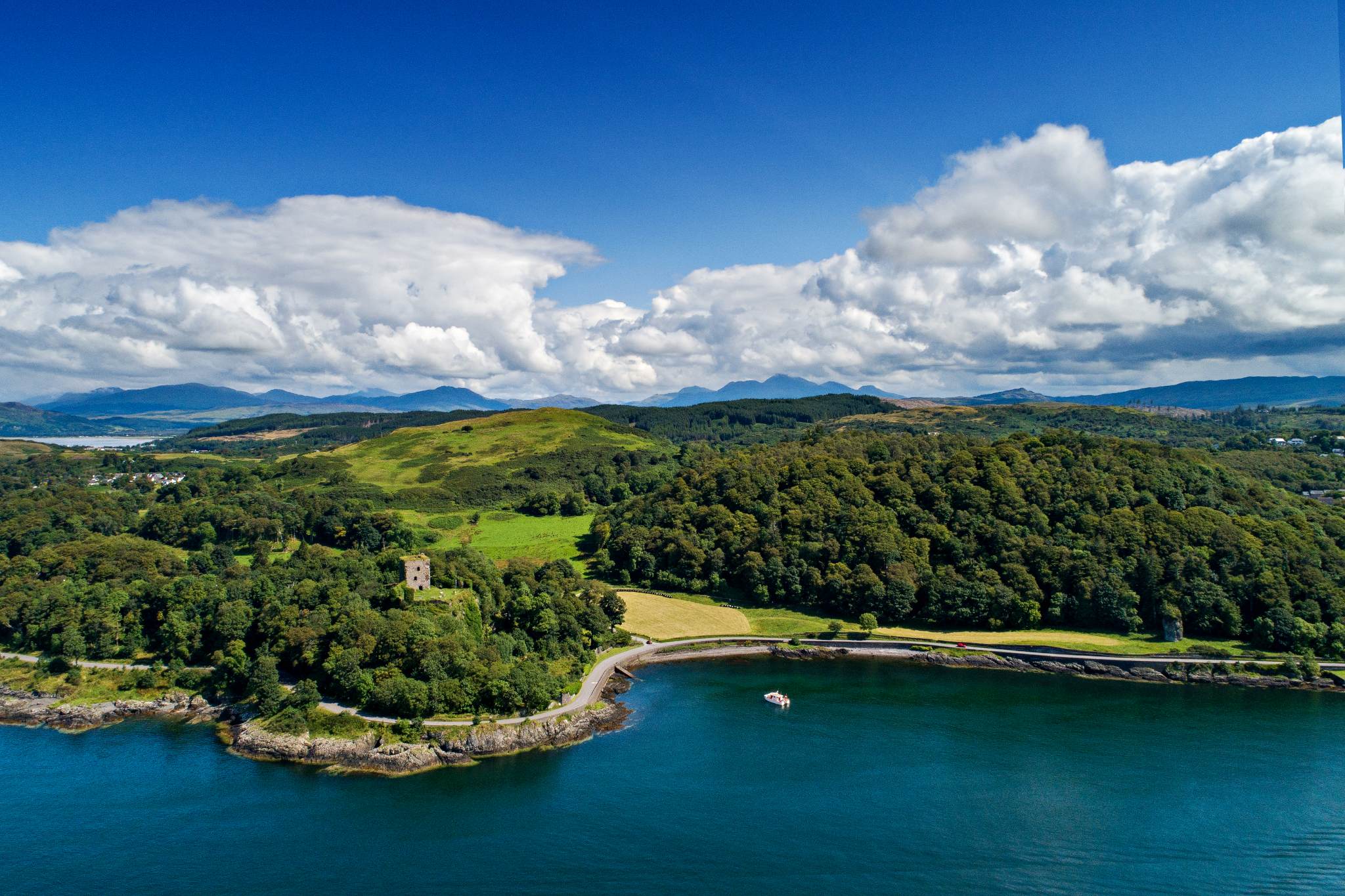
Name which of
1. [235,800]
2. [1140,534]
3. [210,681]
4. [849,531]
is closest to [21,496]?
[210,681]

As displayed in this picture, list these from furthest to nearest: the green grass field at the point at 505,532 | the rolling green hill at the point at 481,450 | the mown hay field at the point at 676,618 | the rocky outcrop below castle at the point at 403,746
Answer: the rolling green hill at the point at 481,450
the green grass field at the point at 505,532
the mown hay field at the point at 676,618
the rocky outcrop below castle at the point at 403,746

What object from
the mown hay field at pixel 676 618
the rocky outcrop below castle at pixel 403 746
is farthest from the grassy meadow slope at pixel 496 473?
the rocky outcrop below castle at pixel 403 746

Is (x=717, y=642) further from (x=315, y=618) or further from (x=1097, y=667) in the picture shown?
(x=315, y=618)

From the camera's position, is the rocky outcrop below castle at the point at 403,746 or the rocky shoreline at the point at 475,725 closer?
the rocky outcrop below castle at the point at 403,746

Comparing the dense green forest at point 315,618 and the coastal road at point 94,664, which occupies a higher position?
the dense green forest at point 315,618

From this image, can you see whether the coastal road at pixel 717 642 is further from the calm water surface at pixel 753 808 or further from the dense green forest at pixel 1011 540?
the dense green forest at pixel 1011 540

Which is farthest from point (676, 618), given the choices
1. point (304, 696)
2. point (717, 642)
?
point (304, 696)

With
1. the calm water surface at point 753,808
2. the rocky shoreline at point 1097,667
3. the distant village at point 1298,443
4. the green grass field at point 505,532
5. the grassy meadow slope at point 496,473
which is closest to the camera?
the calm water surface at point 753,808

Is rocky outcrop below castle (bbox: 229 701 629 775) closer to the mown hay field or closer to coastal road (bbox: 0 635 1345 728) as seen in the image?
coastal road (bbox: 0 635 1345 728)
